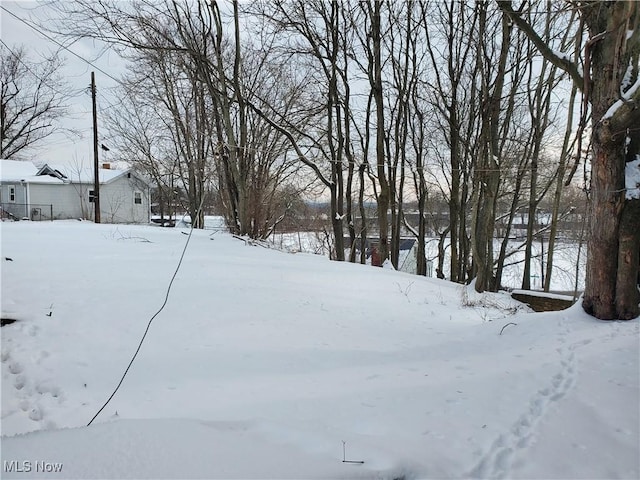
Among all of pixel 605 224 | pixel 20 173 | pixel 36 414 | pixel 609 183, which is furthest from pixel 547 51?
pixel 20 173

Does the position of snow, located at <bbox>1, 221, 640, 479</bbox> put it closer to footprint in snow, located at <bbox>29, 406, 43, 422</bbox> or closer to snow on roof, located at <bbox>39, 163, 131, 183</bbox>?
footprint in snow, located at <bbox>29, 406, 43, 422</bbox>

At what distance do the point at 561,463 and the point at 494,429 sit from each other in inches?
12.8

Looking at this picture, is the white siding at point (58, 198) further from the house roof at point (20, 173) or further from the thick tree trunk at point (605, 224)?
the thick tree trunk at point (605, 224)

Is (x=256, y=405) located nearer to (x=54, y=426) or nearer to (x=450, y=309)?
(x=54, y=426)

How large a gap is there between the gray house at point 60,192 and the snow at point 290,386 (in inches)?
866

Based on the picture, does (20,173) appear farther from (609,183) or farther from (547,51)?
(609,183)

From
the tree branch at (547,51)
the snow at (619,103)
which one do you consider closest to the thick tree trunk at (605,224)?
the snow at (619,103)

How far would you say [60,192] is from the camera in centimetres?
2450

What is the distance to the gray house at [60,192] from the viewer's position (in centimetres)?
2323

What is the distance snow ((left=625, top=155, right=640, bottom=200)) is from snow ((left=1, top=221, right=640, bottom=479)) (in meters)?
1.19

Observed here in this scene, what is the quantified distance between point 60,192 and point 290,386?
27522 millimetres

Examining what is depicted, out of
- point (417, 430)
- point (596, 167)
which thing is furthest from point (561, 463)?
point (596, 167)

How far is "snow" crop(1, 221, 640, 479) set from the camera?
1730 mm

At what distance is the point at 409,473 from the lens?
67.2 inches
